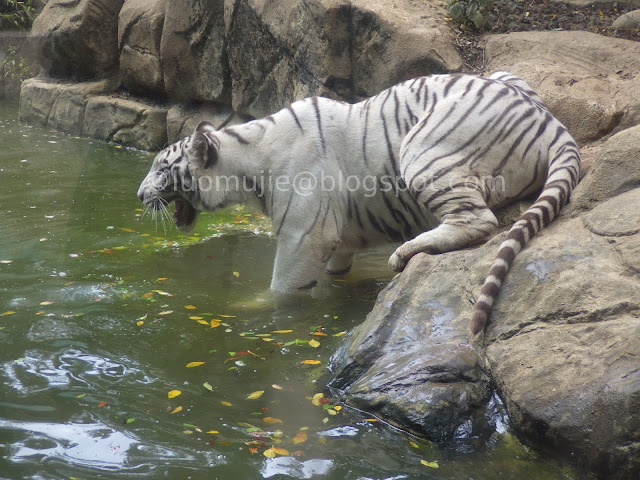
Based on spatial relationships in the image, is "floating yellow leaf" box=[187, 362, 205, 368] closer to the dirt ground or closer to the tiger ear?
the tiger ear

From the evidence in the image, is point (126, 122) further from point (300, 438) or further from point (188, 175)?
point (300, 438)

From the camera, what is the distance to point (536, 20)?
292 inches

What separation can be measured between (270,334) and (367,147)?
143 centimetres

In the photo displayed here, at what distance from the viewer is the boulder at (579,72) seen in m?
5.64

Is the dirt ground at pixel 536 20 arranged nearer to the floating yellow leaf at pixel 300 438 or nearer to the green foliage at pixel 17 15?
the floating yellow leaf at pixel 300 438

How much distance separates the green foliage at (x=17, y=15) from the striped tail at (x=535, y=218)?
496 inches

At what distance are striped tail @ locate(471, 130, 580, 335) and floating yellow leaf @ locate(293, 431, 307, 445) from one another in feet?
3.10

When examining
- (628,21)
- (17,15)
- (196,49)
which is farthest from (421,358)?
(17,15)

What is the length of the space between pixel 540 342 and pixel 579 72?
12.3 ft

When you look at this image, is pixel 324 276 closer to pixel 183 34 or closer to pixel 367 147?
pixel 367 147

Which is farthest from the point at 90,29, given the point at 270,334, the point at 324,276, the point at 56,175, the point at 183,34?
the point at 270,334

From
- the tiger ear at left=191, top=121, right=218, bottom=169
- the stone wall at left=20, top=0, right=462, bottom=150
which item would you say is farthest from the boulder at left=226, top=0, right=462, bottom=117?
the tiger ear at left=191, top=121, right=218, bottom=169

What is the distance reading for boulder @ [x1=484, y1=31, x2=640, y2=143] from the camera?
5.64 meters

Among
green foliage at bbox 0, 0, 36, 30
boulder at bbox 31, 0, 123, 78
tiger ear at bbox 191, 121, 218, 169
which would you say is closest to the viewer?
tiger ear at bbox 191, 121, 218, 169
